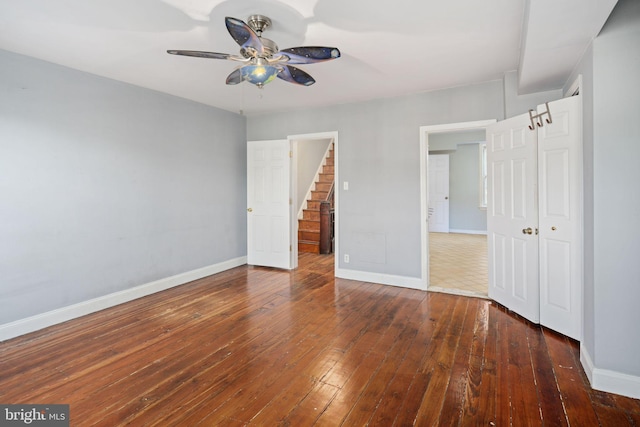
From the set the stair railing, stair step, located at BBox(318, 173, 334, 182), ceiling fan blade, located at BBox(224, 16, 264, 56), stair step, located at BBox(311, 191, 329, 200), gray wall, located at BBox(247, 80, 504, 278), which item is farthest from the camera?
stair step, located at BBox(318, 173, 334, 182)

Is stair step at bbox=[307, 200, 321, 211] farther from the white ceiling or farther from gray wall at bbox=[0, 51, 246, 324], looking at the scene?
the white ceiling

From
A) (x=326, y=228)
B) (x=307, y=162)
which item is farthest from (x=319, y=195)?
(x=326, y=228)

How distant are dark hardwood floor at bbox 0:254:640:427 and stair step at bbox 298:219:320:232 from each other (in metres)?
3.13

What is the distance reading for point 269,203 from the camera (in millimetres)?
5340

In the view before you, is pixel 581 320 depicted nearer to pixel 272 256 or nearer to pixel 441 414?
pixel 441 414

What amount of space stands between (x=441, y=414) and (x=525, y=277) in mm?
1902

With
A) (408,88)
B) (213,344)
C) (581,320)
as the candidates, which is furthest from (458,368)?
(408,88)

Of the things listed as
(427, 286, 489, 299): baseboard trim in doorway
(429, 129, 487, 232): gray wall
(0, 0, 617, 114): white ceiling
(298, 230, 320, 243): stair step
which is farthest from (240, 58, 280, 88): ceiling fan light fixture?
(429, 129, 487, 232): gray wall

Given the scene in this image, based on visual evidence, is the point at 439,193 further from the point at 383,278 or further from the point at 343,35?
the point at 343,35

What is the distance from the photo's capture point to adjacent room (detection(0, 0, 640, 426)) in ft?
6.70

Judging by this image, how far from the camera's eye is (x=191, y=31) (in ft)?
8.25

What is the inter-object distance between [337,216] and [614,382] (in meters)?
3.31

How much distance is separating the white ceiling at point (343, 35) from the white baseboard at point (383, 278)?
2432 mm

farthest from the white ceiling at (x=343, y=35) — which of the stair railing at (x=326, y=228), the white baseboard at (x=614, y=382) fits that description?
the stair railing at (x=326, y=228)
